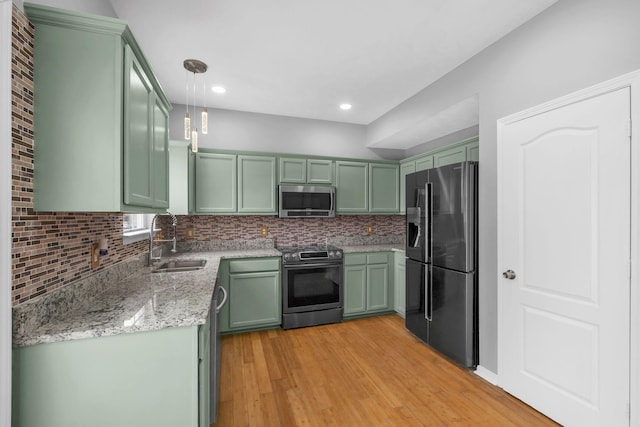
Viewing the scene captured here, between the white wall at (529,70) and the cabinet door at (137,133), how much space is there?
2.42 metres

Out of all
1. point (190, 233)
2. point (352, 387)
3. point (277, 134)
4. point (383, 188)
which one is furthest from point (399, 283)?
point (190, 233)

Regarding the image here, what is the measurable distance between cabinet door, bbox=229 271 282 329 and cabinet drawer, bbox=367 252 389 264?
1216 mm

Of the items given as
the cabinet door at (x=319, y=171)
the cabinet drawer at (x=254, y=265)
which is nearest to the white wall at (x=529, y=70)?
the cabinet door at (x=319, y=171)

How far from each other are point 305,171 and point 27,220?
9.18 ft

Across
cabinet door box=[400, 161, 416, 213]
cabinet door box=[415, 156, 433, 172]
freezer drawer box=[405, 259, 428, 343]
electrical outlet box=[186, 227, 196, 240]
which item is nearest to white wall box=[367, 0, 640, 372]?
freezer drawer box=[405, 259, 428, 343]


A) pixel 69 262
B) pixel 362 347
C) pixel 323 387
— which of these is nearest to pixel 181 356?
pixel 69 262

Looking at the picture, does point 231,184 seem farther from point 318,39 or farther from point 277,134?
point 318,39

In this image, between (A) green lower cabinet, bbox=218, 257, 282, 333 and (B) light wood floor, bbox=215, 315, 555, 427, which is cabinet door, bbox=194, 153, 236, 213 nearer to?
(A) green lower cabinet, bbox=218, 257, 282, 333

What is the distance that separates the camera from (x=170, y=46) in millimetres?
2264

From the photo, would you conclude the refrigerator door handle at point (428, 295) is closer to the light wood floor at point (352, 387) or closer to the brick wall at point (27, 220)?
the light wood floor at point (352, 387)

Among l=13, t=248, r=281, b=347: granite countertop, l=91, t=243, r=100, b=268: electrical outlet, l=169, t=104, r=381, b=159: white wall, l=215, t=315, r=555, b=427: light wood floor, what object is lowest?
l=215, t=315, r=555, b=427: light wood floor

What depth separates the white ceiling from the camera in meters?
1.84

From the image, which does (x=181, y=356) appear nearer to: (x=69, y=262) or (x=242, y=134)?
(x=69, y=262)

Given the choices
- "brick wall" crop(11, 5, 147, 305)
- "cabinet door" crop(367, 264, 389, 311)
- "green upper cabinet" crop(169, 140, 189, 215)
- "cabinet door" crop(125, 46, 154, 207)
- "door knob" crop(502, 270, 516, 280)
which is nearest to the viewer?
"brick wall" crop(11, 5, 147, 305)
